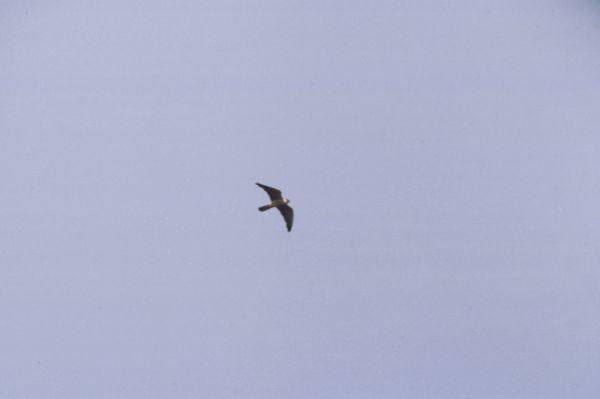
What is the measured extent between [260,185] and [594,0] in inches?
315

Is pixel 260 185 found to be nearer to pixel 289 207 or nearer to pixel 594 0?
pixel 289 207

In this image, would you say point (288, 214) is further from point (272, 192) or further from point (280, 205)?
point (272, 192)

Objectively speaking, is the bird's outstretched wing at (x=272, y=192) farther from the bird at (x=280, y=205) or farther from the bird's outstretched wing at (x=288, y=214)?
→ the bird's outstretched wing at (x=288, y=214)

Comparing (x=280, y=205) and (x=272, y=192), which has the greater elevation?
(x=272, y=192)

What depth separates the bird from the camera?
7.84 meters

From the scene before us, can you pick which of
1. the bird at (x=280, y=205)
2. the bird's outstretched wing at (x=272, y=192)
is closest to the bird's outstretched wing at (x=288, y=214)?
the bird at (x=280, y=205)

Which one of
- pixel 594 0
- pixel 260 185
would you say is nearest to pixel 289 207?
pixel 260 185

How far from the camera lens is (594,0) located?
399 inches

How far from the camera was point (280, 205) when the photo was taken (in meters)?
7.98

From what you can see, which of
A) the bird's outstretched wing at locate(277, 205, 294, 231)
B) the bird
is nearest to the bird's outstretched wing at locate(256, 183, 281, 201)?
the bird

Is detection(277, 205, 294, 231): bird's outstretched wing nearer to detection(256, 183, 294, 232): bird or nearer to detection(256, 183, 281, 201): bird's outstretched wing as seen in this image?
detection(256, 183, 294, 232): bird

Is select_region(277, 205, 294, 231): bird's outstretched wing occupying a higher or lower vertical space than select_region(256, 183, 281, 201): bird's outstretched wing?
lower

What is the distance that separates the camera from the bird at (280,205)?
784 centimetres

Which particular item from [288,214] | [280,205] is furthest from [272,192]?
[288,214]
